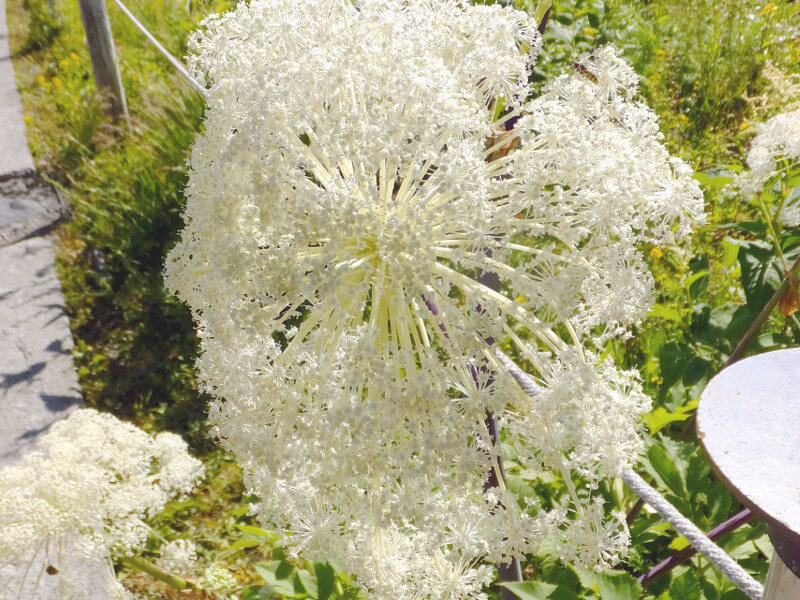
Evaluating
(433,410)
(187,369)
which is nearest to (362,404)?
(433,410)

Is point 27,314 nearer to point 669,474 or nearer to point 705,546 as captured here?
point 669,474

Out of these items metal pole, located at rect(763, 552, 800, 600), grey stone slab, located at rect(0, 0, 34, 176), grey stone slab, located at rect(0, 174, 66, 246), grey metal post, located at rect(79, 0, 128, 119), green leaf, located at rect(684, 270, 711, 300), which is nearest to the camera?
metal pole, located at rect(763, 552, 800, 600)

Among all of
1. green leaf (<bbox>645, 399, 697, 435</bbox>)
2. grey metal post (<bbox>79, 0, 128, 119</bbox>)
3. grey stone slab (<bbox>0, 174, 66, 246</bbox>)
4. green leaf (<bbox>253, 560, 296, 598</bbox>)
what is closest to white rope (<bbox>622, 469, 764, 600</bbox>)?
green leaf (<bbox>645, 399, 697, 435</bbox>)

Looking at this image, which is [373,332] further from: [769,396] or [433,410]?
[769,396]

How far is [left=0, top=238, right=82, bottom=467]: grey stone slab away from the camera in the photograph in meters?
4.05

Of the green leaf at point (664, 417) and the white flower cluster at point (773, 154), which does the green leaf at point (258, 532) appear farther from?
the white flower cluster at point (773, 154)

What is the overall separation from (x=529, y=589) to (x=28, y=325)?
4.07 meters

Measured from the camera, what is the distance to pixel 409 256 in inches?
50.9

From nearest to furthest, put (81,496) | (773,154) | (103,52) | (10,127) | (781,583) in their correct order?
(781,583), (81,496), (773,154), (103,52), (10,127)

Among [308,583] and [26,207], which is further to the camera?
[26,207]

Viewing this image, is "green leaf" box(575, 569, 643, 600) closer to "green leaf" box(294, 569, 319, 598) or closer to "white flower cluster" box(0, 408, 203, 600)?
"green leaf" box(294, 569, 319, 598)

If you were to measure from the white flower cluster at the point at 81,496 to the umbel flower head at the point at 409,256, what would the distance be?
0.76 meters

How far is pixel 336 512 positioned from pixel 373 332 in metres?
0.44

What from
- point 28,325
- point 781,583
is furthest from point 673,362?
point 28,325
